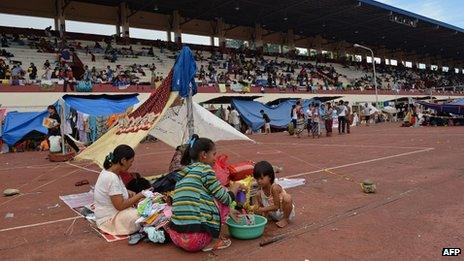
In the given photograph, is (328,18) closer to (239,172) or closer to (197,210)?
(239,172)

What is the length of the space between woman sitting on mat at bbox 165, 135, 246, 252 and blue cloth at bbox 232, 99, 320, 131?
19531mm

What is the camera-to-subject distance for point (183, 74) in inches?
286

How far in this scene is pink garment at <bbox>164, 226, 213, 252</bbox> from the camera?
13.0ft

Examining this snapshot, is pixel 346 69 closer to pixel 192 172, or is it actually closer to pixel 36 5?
pixel 36 5

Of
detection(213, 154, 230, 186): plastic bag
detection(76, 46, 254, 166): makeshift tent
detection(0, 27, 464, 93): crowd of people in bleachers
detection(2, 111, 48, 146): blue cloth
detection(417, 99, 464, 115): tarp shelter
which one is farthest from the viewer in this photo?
detection(0, 27, 464, 93): crowd of people in bleachers

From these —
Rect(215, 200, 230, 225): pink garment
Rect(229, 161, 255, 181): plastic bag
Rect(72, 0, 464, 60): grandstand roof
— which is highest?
Rect(72, 0, 464, 60): grandstand roof

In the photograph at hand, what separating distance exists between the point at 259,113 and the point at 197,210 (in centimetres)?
2087

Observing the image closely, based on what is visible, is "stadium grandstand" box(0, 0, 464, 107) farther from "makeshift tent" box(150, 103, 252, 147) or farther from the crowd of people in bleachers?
"makeshift tent" box(150, 103, 252, 147)

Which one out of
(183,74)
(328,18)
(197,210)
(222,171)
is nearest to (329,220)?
(222,171)

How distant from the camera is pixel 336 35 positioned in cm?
4697

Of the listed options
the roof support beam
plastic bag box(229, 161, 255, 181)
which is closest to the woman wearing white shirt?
plastic bag box(229, 161, 255, 181)

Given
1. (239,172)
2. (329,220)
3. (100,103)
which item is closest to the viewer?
(329,220)

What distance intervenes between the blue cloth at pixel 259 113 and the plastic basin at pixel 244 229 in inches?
755

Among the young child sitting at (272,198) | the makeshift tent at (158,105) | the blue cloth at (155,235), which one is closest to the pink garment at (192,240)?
the blue cloth at (155,235)
